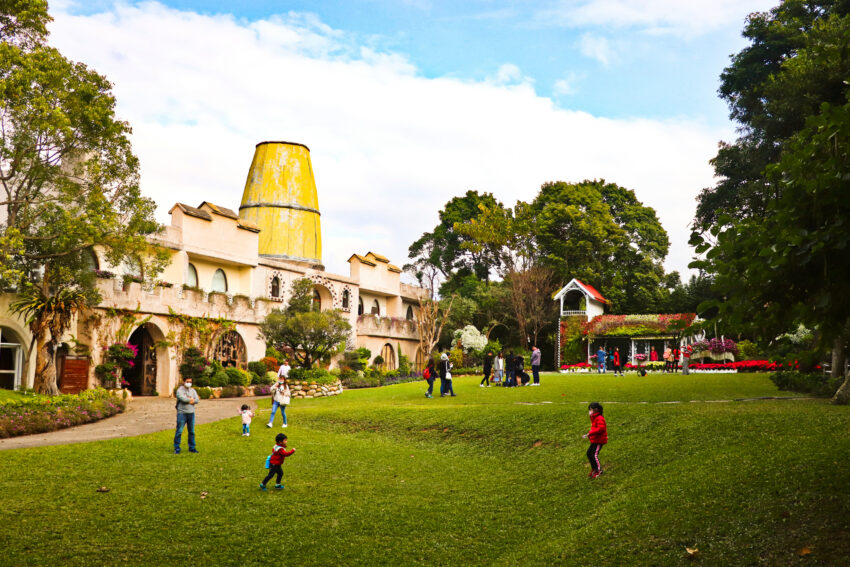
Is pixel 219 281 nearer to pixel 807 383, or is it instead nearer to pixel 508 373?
pixel 508 373

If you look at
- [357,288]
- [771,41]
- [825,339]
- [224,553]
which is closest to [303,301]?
[357,288]

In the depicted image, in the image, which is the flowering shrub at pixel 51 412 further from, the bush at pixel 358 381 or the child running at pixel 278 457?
the bush at pixel 358 381

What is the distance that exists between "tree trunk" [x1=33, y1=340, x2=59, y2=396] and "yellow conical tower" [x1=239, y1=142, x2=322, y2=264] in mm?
15737

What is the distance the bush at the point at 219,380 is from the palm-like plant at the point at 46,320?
6.60 m

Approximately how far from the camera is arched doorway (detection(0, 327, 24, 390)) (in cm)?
2352

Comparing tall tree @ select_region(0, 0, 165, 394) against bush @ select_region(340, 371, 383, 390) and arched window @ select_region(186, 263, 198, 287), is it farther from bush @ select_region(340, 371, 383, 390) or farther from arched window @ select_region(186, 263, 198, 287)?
bush @ select_region(340, 371, 383, 390)

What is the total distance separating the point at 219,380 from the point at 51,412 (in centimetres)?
1006

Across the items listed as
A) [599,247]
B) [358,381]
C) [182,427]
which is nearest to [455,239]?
[599,247]

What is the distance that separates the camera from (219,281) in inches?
1291

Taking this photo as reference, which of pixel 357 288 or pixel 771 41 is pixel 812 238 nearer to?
pixel 771 41

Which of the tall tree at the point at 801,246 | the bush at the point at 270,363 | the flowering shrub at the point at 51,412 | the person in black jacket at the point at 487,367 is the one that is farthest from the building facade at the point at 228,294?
the tall tree at the point at 801,246

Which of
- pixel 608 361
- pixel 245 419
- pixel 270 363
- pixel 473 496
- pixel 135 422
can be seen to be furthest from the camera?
pixel 608 361

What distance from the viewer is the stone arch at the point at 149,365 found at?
28406 millimetres

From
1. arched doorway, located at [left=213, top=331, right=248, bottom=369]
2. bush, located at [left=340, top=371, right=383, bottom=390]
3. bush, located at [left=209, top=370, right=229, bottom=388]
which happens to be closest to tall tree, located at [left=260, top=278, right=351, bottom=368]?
arched doorway, located at [left=213, top=331, right=248, bottom=369]
